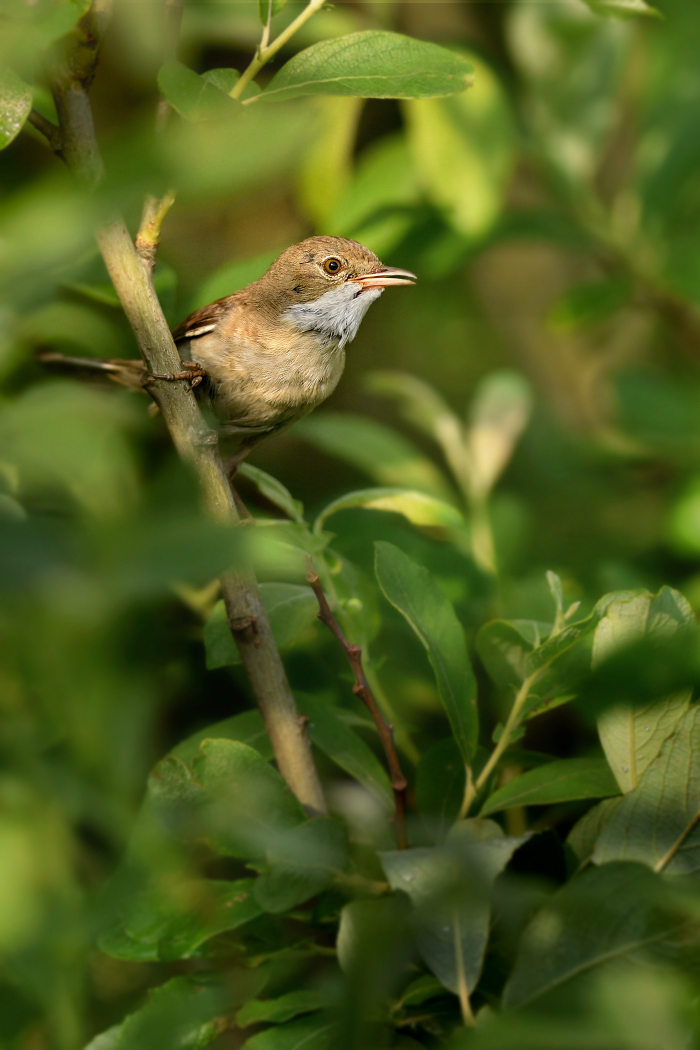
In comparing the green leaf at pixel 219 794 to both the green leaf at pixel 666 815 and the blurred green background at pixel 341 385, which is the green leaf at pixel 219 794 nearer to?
the blurred green background at pixel 341 385

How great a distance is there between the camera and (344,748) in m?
1.15

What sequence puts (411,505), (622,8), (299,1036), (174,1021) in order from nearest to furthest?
(174,1021) → (299,1036) → (622,8) → (411,505)

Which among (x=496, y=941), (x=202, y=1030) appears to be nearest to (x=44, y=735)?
(x=202, y=1030)

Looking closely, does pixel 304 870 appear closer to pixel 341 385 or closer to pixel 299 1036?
pixel 299 1036

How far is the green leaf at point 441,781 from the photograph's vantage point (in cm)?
112

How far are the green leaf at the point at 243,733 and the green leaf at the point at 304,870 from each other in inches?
8.7

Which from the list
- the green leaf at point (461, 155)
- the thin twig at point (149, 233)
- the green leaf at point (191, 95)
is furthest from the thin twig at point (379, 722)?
the green leaf at point (461, 155)

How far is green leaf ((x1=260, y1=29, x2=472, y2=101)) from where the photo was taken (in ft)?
3.28

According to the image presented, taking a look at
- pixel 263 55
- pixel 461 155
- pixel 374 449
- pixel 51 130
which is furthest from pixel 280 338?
pixel 51 130

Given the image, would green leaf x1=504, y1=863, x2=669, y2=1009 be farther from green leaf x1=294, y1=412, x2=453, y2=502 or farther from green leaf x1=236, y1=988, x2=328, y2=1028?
green leaf x1=294, y1=412, x2=453, y2=502

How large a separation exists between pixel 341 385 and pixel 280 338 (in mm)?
1548

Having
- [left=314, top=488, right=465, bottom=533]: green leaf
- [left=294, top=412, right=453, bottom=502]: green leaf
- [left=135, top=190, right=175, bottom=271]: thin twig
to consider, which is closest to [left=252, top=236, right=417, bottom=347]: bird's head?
[left=294, top=412, right=453, bottom=502]: green leaf

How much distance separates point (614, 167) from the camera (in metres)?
4.06

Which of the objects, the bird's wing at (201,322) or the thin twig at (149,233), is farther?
the bird's wing at (201,322)
